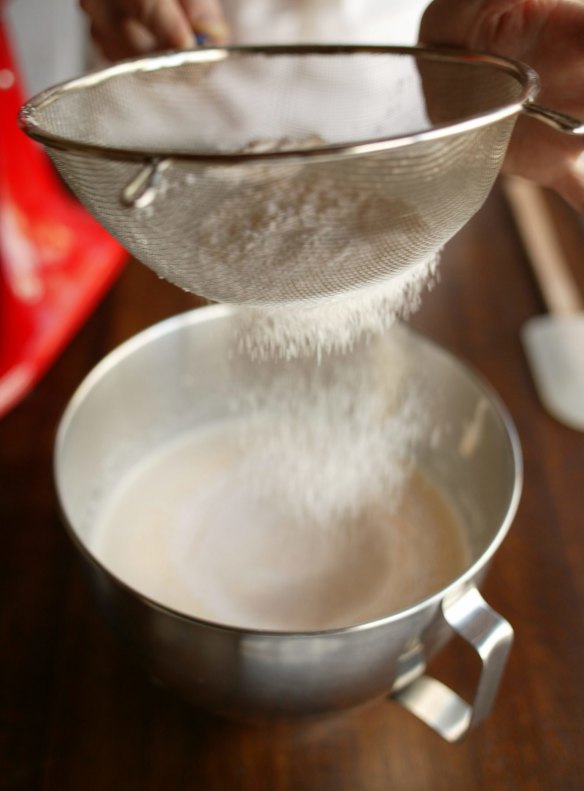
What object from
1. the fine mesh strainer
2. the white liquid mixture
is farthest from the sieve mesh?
the white liquid mixture

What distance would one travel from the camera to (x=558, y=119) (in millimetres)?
426

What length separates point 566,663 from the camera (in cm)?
56

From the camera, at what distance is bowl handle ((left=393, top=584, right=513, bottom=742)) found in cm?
42

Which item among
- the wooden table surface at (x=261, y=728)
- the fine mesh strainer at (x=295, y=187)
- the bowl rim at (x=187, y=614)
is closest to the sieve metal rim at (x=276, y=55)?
the fine mesh strainer at (x=295, y=187)

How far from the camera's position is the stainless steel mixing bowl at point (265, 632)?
413 millimetres

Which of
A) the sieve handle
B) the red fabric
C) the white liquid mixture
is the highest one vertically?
the sieve handle

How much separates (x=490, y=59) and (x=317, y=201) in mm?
163

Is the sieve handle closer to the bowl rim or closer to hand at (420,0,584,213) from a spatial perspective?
hand at (420,0,584,213)

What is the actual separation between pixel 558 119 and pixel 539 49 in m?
0.11

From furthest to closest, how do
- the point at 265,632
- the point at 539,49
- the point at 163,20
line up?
1. the point at 163,20
2. the point at 539,49
3. the point at 265,632

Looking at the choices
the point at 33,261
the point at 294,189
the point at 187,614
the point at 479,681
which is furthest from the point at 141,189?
the point at 33,261

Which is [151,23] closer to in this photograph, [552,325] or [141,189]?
[141,189]

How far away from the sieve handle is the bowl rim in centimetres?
21

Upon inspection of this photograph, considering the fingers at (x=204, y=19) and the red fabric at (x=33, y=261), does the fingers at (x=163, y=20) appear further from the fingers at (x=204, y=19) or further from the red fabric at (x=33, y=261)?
Answer: the red fabric at (x=33, y=261)
